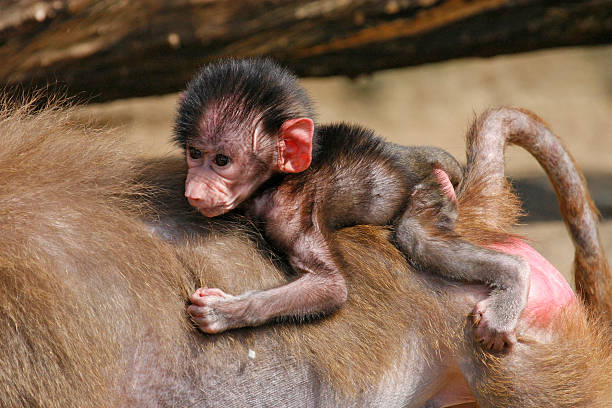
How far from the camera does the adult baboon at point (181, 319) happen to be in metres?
1.86

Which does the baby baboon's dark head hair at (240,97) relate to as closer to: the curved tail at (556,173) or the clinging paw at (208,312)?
the clinging paw at (208,312)

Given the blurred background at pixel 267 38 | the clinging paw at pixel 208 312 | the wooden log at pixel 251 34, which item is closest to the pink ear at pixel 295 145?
the clinging paw at pixel 208 312

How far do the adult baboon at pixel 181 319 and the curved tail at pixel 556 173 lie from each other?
249 millimetres

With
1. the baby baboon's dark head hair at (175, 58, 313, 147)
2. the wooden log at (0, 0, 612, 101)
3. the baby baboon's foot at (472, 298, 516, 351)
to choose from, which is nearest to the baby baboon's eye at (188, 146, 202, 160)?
the baby baboon's dark head hair at (175, 58, 313, 147)

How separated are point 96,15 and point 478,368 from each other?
89.7 inches

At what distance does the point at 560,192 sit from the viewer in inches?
108

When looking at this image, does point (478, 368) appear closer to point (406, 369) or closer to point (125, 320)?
point (406, 369)

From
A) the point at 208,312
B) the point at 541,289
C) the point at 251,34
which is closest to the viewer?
the point at 208,312

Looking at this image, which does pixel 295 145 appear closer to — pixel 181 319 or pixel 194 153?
pixel 194 153

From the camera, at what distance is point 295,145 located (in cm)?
215

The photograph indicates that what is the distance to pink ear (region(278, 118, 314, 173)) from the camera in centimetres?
212

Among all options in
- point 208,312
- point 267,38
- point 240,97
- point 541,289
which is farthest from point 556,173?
point 267,38

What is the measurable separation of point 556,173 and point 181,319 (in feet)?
4.79

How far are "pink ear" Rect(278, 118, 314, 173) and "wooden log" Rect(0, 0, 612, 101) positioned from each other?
5.22ft
